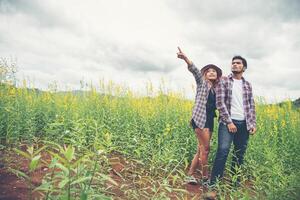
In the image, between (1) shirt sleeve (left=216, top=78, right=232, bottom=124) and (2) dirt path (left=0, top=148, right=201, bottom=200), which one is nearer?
(2) dirt path (left=0, top=148, right=201, bottom=200)

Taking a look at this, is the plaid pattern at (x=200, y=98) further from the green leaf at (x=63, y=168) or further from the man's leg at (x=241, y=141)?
the green leaf at (x=63, y=168)

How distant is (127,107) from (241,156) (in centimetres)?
268

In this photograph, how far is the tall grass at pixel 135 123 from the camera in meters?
5.43

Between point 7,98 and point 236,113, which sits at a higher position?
point 7,98

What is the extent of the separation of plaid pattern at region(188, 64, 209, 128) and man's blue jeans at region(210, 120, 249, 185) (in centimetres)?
35

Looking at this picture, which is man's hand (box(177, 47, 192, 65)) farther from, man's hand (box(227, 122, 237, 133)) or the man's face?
man's hand (box(227, 122, 237, 133))

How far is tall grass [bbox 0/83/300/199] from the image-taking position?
5.43 m

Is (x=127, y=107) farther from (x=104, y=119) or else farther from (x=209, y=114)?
(x=209, y=114)

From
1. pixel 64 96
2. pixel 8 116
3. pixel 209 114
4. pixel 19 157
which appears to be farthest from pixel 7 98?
pixel 209 114

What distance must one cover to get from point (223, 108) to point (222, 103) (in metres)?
0.09

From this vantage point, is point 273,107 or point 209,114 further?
point 273,107

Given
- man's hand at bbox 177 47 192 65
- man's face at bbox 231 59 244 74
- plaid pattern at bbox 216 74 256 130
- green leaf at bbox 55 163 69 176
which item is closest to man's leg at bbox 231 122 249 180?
plaid pattern at bbox 216 74 256 130

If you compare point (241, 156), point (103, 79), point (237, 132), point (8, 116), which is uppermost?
point (103, 79)

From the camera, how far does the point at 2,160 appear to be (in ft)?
15.4
